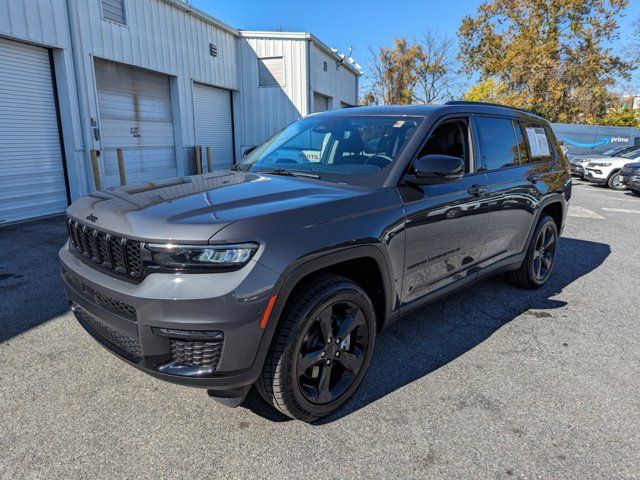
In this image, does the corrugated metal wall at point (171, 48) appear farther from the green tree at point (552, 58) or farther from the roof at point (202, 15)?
the green tree at point (552, 58)

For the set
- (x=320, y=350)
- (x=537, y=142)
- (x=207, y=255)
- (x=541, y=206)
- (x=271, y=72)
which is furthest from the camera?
(x=271, y=72)

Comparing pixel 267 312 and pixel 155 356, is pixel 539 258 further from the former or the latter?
pixel 155 356

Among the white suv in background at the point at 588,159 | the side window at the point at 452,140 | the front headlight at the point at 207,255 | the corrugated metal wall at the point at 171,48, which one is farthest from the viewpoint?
the white suv in background at the point at 588,159

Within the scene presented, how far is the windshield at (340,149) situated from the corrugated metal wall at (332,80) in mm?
13292

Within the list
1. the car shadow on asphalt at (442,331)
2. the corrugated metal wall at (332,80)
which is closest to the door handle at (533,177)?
the car shadow on asphalt at (442,331)

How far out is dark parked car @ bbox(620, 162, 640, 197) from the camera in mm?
12805

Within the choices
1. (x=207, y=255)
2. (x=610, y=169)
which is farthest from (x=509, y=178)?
(x=610, y=169)

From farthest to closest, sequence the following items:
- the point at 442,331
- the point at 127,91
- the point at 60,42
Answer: the point at 127,91 → the point at 60,42 → the point at 442,331

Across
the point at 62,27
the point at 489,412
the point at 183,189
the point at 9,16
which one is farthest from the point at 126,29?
the point at 489,412

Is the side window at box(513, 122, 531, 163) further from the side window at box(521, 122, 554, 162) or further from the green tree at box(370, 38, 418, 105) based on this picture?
the green tree at box(370, 38, 418, 105)

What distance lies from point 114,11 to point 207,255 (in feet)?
33.8

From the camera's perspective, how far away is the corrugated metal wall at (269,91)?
49.2 ft

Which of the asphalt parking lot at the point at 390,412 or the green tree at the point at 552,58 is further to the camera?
the green tree at the point at 552,58

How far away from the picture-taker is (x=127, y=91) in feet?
35.1
